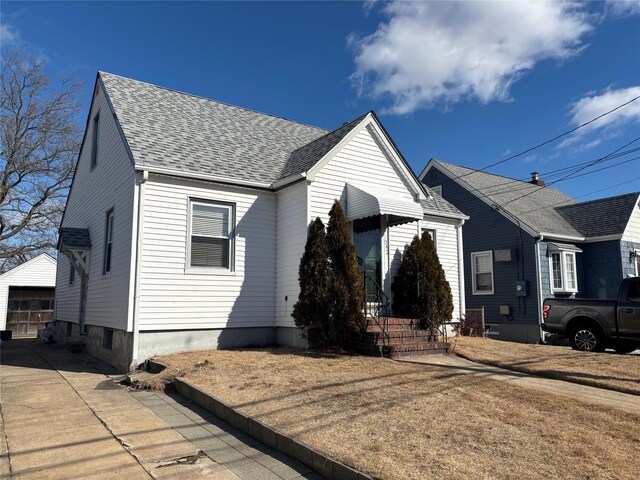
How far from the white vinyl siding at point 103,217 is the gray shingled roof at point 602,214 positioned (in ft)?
60.5

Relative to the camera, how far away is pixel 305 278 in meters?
9.72

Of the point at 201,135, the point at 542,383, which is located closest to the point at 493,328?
the point at 542,383

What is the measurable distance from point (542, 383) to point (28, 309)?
87.8ft

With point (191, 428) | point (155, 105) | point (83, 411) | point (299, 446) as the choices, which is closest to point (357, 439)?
point (299, 446)

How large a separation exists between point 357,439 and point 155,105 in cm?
1098

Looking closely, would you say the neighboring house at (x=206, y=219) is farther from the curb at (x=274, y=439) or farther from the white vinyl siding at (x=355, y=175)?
the curb at (x=274, y=439)

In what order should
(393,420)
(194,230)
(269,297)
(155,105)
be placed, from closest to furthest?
1. (393,420)
2. (194,230)
3. (269,297)
4. (155,105)

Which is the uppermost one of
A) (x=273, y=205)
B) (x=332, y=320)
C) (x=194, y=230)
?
(x=273, y=205)

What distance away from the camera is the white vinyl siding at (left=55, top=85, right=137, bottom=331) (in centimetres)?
998

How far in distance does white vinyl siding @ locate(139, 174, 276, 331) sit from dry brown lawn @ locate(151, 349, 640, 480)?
1.97m

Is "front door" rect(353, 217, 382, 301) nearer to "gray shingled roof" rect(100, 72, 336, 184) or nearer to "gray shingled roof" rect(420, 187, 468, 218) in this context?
"gray shingled roof" rect(100, 72, 336, 184)

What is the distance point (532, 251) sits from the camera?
18.1m

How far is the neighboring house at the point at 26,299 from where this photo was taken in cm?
2528

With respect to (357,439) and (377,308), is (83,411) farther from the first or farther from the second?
(377,308)
